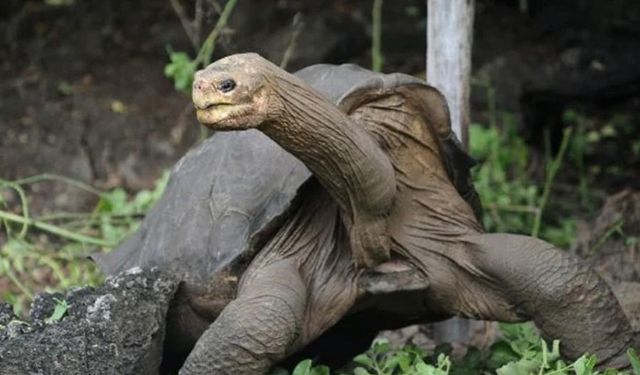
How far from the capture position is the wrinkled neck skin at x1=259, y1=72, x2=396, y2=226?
11.6ft

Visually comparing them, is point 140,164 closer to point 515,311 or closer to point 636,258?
point 636,258

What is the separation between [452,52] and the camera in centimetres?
498

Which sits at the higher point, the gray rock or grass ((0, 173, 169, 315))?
the gray rock

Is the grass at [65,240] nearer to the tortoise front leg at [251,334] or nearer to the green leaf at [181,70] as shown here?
the green leaf at [181,70]

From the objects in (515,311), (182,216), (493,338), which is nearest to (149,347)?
(182,216)

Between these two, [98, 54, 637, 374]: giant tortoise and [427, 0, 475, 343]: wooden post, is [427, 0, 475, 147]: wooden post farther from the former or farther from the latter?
[98, 54, 637, 374]: giant tortoise

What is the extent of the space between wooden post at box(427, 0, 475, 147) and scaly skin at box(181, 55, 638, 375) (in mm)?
754

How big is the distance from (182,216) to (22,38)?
3.40 m

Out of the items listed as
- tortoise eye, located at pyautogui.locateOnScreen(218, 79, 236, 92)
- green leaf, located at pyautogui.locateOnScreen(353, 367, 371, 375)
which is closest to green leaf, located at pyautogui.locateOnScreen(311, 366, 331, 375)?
→ green leaf, located at pyautogui.locateOnScreen(353, 367, 371, 375)

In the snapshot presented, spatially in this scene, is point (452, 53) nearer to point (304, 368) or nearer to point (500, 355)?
point (500, 355)

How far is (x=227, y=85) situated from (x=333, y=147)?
0.44 meters

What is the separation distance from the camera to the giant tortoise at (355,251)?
12.6 ft

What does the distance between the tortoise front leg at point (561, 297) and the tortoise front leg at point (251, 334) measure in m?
0.56

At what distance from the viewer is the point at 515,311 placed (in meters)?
4.11
